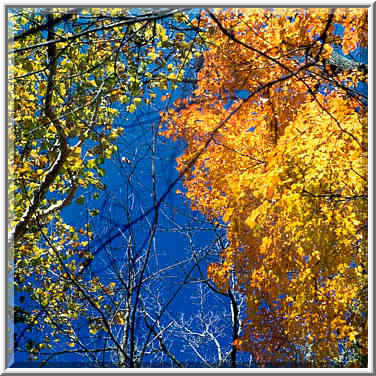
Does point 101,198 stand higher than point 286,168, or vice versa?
point 286,168

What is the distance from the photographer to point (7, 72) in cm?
241

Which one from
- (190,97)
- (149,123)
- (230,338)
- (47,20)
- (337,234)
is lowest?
(230,338)

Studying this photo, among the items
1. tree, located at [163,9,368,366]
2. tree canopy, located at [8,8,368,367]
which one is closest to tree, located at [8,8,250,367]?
tree canopy, located at [8,8,368,367]

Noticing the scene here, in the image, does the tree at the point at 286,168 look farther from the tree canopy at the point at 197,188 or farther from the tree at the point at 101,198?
the tree at the point at 101,198

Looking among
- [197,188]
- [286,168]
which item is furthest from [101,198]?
[286,168]

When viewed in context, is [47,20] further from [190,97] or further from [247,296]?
[247,296]

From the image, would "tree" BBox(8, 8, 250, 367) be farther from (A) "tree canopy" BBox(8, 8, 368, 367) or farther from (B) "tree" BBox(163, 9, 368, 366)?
(B) "tree" BBox(163, 9, 368, 366)

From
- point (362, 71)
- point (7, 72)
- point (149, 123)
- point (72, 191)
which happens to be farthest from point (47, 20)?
point (362, 71)

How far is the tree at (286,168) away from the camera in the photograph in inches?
90.0

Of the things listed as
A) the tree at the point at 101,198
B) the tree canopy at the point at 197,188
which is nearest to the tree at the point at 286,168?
the tree canopy at the point at 197,188

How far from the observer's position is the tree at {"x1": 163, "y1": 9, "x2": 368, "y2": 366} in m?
2.29

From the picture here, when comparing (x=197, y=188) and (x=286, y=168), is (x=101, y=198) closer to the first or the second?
(x=197, y=188)

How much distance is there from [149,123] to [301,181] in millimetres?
975

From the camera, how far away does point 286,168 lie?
2338mm
